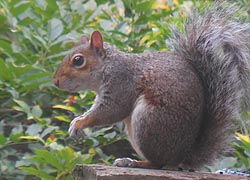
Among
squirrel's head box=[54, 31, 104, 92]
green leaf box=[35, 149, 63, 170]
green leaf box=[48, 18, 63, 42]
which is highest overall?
green leaf box=[48, 18, 63, 42]

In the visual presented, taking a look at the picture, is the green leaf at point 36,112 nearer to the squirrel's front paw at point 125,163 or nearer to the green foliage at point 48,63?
the green foliage at point 48,63

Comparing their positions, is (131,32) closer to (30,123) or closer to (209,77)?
(30,123)

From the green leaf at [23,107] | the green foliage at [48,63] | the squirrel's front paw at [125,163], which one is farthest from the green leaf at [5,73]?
the squirrel's front paw at [125,163]

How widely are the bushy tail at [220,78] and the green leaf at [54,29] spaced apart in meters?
0.79

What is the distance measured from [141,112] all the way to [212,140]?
8.8 inches

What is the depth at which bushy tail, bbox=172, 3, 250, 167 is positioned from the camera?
2.16 metres

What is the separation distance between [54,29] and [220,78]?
92cm

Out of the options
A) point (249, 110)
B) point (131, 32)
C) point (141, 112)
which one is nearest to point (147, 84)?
point (141, 112)

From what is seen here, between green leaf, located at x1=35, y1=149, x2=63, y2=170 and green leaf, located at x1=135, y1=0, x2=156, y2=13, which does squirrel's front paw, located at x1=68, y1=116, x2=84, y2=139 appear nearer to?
green leaf, located at x1=35, y1=149, x2=63, y2=170

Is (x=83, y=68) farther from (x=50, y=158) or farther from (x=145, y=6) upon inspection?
(x=145, y=6)

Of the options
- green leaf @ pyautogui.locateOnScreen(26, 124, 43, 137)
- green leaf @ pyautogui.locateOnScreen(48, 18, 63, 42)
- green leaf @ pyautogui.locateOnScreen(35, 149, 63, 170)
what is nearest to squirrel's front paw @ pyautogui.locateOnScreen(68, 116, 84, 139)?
green leaf @ pyautogui.locateOnScreen(35, 149, 63, 170)

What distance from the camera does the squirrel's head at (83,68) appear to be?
2.28 metres

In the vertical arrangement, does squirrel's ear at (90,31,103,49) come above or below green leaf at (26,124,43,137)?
above

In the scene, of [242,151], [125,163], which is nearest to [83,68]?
[125,163]
